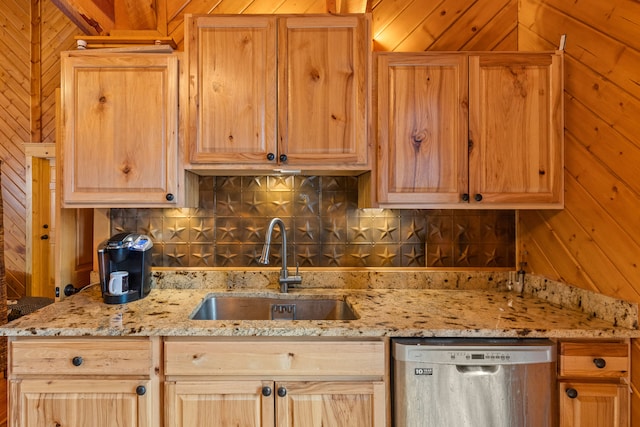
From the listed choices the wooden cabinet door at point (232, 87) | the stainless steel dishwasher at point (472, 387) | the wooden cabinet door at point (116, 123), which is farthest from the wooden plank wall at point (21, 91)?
the stainless steel dishwasher at point (472, 387)

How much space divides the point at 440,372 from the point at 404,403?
0.58 feet

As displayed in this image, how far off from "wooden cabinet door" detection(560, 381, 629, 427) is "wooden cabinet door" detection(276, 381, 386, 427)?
0.69 m

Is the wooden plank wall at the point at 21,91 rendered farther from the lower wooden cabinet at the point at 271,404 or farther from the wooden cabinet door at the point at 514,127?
the wooden cabinet door at the point at 514,127

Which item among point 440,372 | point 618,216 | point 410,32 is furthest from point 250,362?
point 410,32

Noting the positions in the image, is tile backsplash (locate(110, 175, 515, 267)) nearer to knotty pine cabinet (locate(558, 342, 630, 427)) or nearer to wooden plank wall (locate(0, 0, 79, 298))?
knotty pine cabinet (locate(558, 342, 630, 427))

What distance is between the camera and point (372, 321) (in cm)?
130

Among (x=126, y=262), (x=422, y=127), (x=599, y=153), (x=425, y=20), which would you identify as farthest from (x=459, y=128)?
(x=126, y=262)

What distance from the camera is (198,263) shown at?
6.14 feet

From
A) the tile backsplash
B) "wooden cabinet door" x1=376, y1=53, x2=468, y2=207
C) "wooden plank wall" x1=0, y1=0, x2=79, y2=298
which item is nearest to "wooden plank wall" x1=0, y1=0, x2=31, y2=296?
"wooden plank wall" x1=0, y1=0, x2=79, y2=298

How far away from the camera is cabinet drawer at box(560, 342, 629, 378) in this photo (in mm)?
1230

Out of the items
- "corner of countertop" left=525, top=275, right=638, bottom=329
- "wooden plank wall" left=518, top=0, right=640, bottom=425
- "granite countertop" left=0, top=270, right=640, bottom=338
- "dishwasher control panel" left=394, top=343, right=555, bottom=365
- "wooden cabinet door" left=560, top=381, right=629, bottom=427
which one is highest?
"wooden plank wall" left=518, top=0, right=640, bottom=425

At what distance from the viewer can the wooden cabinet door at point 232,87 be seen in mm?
1511

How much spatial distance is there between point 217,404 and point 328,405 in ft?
1.37

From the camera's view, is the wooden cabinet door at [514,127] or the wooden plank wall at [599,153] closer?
the wooden plank wall at [599,153]
